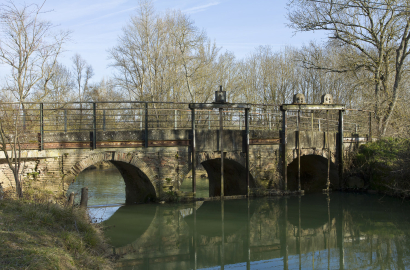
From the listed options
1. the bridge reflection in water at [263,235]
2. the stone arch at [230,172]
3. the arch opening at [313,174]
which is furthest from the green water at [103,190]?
the arch opening at [313,174]

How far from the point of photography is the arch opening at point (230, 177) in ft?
48.1

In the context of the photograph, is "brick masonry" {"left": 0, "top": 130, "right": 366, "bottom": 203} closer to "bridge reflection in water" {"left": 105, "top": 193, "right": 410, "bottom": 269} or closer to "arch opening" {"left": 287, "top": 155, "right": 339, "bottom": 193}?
"arch opening" {"left": 287, "top": 155, "right": 339, "bottom": 193}

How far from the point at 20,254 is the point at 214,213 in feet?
24.8

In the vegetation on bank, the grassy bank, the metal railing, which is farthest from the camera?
the vegetation on bank

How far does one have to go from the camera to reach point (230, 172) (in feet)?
51.1

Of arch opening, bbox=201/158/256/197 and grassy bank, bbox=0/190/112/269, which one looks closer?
grassy bank, bbox=0/190/112/269

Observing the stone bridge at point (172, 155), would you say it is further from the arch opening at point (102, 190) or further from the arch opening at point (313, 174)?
the arch opening at point (102, 190)

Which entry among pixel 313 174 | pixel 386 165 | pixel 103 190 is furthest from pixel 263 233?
pixel 103 190

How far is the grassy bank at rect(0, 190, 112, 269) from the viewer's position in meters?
4.85

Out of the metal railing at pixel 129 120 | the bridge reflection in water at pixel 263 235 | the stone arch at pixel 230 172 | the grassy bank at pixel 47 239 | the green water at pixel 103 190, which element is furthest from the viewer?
the green water at pixel 103 190

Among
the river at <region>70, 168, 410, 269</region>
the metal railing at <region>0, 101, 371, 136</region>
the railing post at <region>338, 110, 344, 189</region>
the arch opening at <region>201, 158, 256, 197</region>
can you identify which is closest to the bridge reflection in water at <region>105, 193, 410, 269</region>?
the river at <region>70, 168, 410, 269</region>

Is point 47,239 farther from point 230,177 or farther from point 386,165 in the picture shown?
point 386,165

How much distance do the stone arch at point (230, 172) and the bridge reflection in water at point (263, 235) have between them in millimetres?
1475

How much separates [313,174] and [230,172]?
448 centimetres
